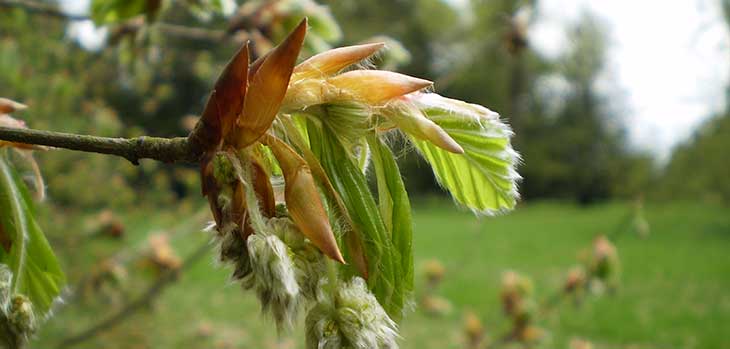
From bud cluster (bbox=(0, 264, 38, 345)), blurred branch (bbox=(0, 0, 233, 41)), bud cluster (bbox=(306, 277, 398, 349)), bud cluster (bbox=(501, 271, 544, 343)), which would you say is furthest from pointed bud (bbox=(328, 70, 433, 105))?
bud cluster (bbox=(501, 271, 544, 343))

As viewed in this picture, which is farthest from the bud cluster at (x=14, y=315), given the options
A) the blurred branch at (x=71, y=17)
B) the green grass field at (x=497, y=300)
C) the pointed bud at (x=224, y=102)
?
the green grass field at (x=497, y=300)

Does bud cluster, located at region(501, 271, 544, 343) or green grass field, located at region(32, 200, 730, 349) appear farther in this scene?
green grass field, located at region(32, 200, 730, 349)

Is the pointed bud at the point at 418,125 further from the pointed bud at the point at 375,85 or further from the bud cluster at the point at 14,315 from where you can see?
the bud cluster at the point at 14,315

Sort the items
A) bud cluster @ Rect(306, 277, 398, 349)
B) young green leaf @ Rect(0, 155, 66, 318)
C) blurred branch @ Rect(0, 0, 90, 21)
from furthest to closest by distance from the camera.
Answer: blurred branch @ Rect(0, 0, 90, 21) → young green leaf @ Rect(0, 155, 66, 318) → bud cluster @ Rect(306, 277, 398, 349)

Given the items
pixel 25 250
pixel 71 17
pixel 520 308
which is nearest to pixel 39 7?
pixel 71 17

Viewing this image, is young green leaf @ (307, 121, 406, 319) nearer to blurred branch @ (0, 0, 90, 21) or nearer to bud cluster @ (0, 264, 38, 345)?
bud cluster @ (0, 264, 38, 345)

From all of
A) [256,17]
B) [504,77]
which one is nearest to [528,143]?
[504,77]
